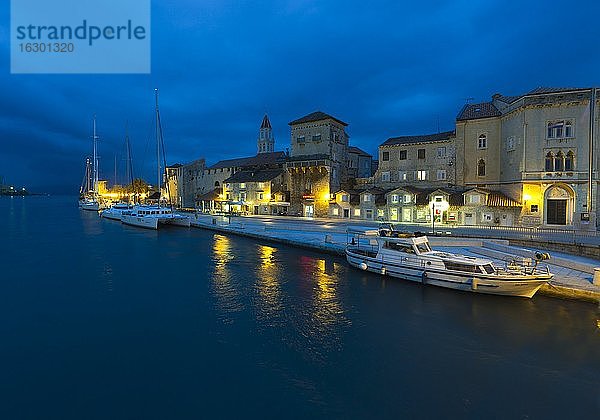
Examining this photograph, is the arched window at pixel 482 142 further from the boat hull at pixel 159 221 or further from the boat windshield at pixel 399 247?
the boat hull at pixel 159 221

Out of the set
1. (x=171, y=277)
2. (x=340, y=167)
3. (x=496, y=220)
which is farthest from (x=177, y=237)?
(x=496, y=220)

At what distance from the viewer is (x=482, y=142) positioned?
47.3m

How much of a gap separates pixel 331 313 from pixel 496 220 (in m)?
34.5

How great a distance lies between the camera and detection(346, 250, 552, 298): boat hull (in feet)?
60.6

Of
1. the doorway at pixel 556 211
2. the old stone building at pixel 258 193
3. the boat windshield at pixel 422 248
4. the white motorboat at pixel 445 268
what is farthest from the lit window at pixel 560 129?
the old stone building at pixel 258 193

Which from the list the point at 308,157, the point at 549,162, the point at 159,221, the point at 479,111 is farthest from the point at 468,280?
the point at 159,221

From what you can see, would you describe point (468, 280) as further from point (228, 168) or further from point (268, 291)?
point (228, 168)

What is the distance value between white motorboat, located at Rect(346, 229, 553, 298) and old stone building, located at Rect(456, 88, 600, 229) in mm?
22612

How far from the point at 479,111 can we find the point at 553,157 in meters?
13.4

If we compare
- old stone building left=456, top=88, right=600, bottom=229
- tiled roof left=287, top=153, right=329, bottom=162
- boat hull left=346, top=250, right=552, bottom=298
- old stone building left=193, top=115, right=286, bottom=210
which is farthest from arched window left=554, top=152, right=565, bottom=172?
old stone building left=193, top=115, right=286, bottom=210

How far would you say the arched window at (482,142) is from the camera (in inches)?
1852

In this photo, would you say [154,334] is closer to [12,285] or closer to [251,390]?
[251,390]

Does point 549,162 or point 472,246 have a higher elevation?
point 549,162

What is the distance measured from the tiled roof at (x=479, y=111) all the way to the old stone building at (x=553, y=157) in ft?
10.9
